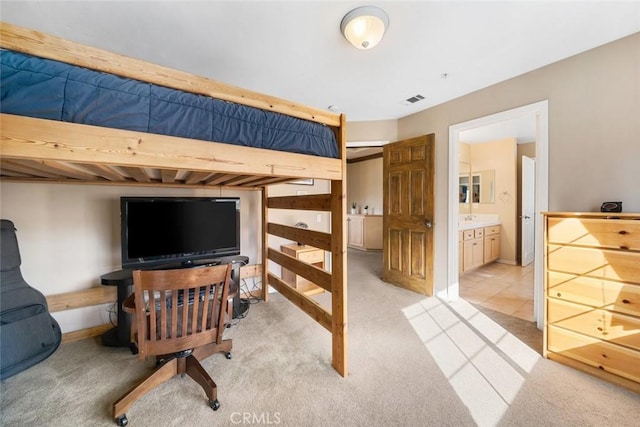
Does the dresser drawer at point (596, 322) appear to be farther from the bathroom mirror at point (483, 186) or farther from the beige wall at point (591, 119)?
the bathroom mirror at point (483, 186)

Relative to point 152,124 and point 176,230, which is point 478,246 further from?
point 152,124

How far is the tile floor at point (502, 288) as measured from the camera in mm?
2745

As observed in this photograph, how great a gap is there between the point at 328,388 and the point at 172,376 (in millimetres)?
1064

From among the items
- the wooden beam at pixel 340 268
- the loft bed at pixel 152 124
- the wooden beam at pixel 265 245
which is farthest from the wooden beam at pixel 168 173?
the wooden beam at pixel 340 268

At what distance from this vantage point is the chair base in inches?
52.2

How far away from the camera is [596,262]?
1634 mm

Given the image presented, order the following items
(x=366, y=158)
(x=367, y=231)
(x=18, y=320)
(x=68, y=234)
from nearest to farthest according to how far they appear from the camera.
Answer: (x=18, y=320) < (x=68, y=234) < (x=367, y=231) < (x=366, y=158)

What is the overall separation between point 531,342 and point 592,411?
728mm

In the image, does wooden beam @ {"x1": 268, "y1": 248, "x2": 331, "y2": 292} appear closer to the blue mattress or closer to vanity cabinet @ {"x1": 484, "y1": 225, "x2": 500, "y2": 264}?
the blue mattress

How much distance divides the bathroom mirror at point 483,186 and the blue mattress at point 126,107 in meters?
5.01

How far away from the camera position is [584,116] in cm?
200

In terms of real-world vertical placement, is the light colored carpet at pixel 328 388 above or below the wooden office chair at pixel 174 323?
below

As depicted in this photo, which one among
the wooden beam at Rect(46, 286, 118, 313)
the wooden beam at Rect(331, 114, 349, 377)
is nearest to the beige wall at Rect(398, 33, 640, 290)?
the wooden beam at Rect(331, 114, 349, 377)

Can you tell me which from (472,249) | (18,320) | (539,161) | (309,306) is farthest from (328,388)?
(472,249)
